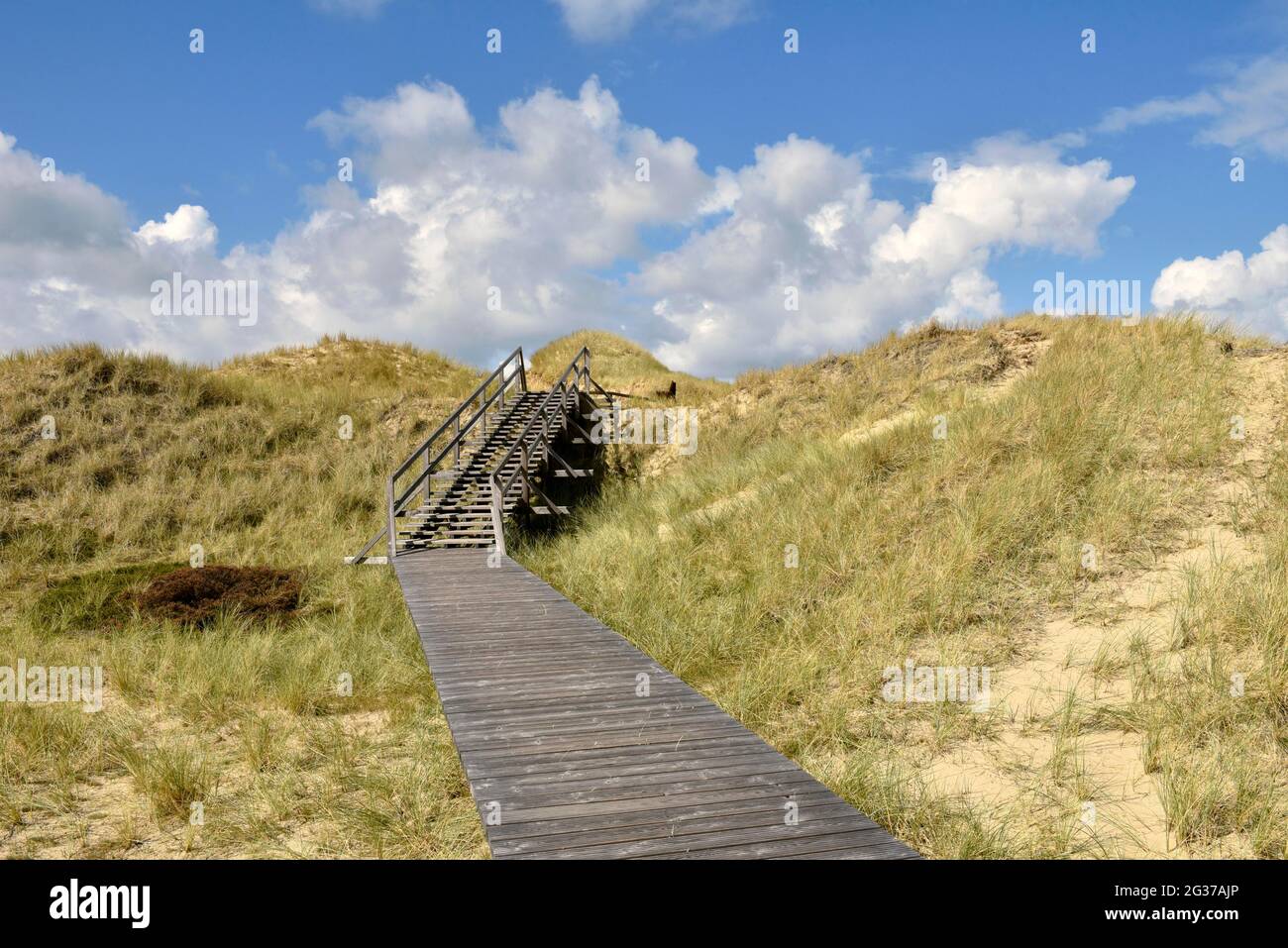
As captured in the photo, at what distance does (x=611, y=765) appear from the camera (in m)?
5.04

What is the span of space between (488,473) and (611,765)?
13.6 m

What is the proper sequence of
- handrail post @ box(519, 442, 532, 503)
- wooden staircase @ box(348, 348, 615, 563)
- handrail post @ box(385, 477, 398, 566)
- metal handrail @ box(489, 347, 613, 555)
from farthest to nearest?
handrail post @ box(519, 442, 532, 503)
wooden staircase @ box(348, 348, 615, 563)
metal handrail @ box(489, 347, 613, 555)
handrail post @ box(385, 477, 398, 566)

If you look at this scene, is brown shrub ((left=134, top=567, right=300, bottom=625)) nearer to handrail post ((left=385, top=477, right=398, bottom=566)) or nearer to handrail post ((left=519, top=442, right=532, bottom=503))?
handrail post ((left=385, top=477, right=398, bottom=566))

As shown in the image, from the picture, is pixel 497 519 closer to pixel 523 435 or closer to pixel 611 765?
pixel 523 435

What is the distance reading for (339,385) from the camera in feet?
89.4

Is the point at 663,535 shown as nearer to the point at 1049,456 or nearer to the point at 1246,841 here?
the point at 1049,456

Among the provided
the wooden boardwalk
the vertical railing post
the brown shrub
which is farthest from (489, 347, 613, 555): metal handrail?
the wooden boardwalk

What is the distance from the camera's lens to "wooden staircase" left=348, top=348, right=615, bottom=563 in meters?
15.1

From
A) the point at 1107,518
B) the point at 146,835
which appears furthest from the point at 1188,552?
the point at 146,835

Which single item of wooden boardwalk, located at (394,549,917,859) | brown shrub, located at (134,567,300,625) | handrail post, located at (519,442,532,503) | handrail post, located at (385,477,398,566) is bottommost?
wooden boardwalk, located at (394,549,917,859)

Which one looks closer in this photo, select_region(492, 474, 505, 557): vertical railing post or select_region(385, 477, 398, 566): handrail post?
select_region(492, 474, 505, 557): vertical railing post

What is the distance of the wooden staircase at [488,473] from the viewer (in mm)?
15094

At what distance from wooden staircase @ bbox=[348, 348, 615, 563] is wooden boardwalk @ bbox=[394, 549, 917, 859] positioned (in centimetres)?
687

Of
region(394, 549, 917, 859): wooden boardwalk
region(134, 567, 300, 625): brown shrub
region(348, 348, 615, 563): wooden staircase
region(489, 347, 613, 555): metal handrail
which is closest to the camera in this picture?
region(394, 549, 917, 859): wooden boardwalk
